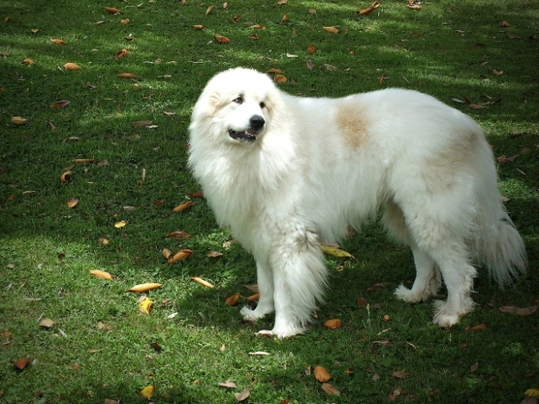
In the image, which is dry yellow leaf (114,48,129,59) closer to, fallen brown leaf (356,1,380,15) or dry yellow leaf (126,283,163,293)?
fallen brown leaf (356,1,380,15)

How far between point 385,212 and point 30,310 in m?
2.90

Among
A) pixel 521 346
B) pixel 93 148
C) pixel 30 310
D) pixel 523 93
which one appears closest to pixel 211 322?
pixel 30 310

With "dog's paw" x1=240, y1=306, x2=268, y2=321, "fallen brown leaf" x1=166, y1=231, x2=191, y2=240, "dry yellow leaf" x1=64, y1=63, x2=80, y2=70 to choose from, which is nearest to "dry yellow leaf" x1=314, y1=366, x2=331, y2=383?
"dog's paw" x1=240, y1=306, x2=268, y2=321

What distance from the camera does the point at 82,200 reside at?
6.99 meters

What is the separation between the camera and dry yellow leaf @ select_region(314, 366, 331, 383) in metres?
4.59

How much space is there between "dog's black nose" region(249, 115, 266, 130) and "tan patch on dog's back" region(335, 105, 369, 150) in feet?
2.12

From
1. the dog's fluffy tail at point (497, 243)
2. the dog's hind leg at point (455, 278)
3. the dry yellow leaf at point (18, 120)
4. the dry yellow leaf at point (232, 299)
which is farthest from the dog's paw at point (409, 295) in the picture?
the dry yellow leaf at point (18, 120)

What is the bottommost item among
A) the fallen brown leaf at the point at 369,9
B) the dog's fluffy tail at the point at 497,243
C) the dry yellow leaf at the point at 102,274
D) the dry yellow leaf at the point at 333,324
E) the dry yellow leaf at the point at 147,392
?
the dry yellow leaf at the point at 102,274

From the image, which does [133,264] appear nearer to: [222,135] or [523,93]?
[222,135]

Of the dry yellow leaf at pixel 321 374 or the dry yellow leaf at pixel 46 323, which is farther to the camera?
the dry yellow leaf at pixel 46 323

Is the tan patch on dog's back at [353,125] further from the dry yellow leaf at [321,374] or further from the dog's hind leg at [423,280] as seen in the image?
the dry yellow leaf at [321,374]

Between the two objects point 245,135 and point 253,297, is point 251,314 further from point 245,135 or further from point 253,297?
point 245,135

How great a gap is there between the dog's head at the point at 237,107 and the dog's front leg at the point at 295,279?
84 centimetres

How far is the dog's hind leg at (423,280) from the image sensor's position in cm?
551
